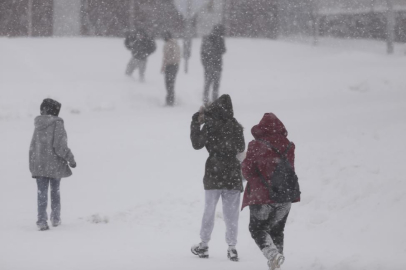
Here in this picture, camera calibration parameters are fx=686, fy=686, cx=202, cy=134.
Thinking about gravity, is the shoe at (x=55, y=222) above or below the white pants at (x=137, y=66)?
below

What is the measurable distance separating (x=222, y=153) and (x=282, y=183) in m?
1.08

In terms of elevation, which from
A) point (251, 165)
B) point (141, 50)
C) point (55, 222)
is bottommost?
point (55, 222)

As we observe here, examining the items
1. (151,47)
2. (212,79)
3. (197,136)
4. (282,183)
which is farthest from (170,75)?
(282,183)

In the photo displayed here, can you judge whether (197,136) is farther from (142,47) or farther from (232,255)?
(142,47)

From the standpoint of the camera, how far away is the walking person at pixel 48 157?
7895 mm

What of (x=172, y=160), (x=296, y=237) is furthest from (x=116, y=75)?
(x=296, y=237)

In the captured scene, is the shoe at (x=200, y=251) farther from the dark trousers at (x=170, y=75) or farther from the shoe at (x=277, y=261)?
the dark trousers at (x=170, y=75)

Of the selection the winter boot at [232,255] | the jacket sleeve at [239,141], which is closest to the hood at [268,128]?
the jacket sleeve at [239,141]

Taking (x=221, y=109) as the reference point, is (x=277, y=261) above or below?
below

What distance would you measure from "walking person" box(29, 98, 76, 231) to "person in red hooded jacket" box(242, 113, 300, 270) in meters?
2.99

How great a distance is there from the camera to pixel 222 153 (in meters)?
6.47

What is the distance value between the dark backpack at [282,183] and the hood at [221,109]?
91 centimetres

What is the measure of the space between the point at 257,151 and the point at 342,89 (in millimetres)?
13929

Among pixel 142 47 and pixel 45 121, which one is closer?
pixel 45 121
